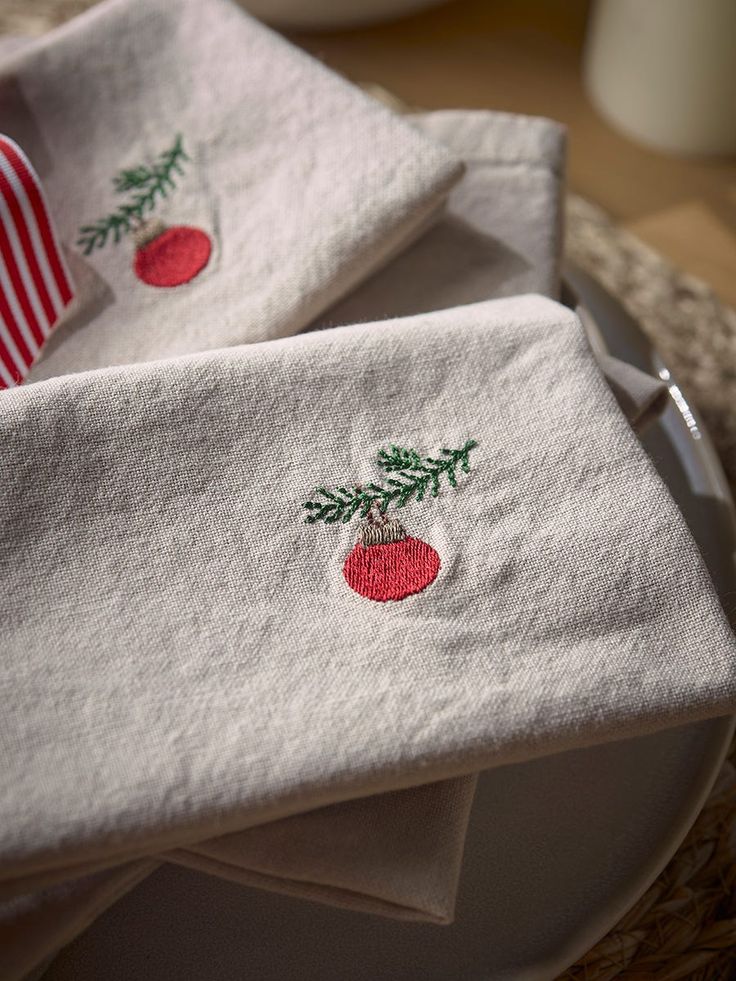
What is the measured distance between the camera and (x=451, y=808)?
45 centimetres

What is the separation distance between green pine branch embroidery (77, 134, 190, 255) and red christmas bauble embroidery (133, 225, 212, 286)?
0.07 feet

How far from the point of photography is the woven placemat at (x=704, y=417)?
1.80 feet

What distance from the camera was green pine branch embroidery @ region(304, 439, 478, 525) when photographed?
47cm

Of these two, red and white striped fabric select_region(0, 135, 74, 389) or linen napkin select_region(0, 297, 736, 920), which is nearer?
linen napkin select_region(0, 297, 736, 920)

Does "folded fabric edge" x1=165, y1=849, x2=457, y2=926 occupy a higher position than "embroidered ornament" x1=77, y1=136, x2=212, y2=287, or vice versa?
"embroidered ornament" x1=77, y1=136, x2=212, y2=287

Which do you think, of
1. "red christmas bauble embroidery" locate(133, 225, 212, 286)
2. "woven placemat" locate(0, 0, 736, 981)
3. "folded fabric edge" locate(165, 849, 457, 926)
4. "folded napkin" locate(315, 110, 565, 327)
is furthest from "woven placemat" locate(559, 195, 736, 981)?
"red christmas bauble embroidery" locate(133, 225, 212, 286)

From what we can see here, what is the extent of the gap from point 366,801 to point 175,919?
0.11m

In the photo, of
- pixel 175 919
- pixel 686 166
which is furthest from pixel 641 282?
pixel 175 919

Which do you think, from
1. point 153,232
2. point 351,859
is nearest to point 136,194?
point 153,232

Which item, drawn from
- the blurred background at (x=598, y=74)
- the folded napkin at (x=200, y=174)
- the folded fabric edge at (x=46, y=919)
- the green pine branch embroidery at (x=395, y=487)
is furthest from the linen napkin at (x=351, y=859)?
the blurred background at (x=598, y=74)

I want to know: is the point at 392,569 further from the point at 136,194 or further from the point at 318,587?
the point at 136,194

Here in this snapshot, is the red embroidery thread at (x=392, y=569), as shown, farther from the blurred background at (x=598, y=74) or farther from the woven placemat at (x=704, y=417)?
the blurred background at (x=598, y=74)

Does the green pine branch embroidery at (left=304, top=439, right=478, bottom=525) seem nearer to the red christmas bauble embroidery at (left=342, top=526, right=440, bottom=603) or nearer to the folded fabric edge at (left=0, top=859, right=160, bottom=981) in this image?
the red christmas bauble embroidery at (left=342, top=526, right=440, bottom=603)

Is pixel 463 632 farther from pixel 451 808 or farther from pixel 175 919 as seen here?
pixel 175 919
